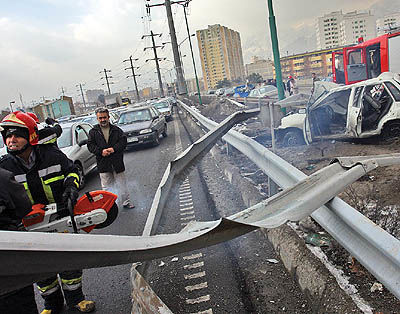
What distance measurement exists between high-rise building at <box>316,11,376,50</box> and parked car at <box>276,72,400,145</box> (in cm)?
5198

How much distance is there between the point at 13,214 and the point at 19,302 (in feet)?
2.16

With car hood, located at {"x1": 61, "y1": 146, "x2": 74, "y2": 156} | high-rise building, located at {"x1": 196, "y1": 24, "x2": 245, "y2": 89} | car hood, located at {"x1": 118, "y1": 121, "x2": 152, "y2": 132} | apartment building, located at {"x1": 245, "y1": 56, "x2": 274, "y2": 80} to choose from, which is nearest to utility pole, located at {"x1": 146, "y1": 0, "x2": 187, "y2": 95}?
car hood, located at {"x1": 118, "y1": 121, "x2": 152, "y2": 132}

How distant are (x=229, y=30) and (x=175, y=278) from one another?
105 metres

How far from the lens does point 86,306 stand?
10.5ft

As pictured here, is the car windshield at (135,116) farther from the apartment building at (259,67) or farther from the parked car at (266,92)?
the apartment building at (259,67)

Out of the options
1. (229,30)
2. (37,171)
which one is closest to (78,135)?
(37,171)

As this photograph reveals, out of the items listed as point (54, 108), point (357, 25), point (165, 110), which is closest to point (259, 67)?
point (357, 25)

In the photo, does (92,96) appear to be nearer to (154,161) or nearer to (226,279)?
(154,161)

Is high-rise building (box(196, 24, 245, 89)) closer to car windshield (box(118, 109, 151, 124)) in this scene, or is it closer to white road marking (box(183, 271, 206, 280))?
car windshield (box(118, 109, 151, 124))

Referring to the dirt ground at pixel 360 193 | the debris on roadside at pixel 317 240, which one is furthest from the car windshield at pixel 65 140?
the debris on roadside at pixel 317 240

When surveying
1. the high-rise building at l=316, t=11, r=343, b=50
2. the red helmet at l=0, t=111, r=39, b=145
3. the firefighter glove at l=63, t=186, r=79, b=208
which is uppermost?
the high-rise building at l=316, t=11, r=343, b=50

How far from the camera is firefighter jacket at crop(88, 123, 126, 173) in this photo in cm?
596

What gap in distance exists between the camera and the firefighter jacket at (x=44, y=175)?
119 inches

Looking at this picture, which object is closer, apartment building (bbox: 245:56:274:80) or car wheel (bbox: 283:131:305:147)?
car wheel (bbox: 283:131:305:147)
